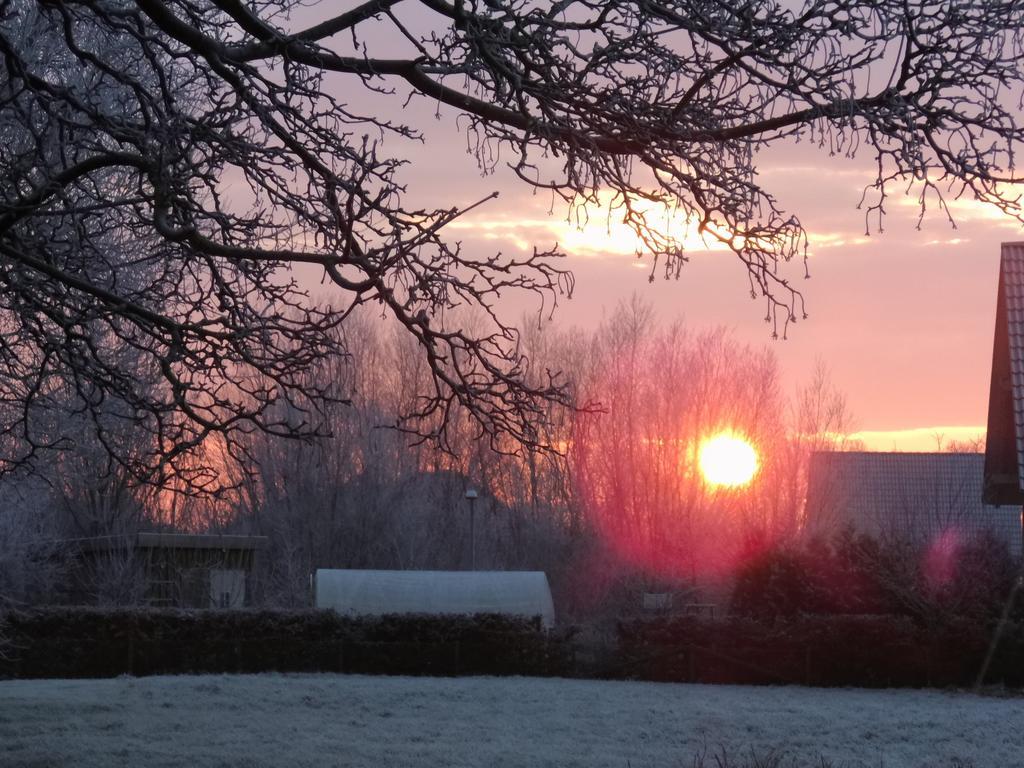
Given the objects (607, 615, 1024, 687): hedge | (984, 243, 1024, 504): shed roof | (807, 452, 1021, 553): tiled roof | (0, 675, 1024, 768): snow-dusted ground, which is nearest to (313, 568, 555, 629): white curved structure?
(607, 615, 1024, 687): hedge

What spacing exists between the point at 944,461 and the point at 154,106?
39.3 meters

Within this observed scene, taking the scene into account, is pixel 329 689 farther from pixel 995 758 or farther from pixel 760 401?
pixel 760 401

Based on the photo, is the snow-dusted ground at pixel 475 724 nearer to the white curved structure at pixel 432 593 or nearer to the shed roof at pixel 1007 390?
the shed roof at pixel 1007 390

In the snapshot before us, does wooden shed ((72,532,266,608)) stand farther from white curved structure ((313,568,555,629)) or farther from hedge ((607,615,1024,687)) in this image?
hedge ((607,615,1024,687))

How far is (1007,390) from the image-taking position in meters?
19.0

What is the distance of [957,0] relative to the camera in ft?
19.4

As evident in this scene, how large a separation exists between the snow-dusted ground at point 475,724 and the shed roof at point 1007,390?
3.78m

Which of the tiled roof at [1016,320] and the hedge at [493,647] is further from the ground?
the tiled roof at [1016,320]

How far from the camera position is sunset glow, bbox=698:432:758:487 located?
129 feet

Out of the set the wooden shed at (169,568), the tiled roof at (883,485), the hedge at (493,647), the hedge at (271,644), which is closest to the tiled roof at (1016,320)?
the hedge at (493,647)

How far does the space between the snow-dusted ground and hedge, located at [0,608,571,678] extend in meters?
1.78

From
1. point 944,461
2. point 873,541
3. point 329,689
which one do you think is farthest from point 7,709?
point 944,461

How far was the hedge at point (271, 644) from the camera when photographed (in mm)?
20484

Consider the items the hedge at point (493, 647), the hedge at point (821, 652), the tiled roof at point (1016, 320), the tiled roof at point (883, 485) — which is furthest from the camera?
the tiled roof at point (883, 485)
